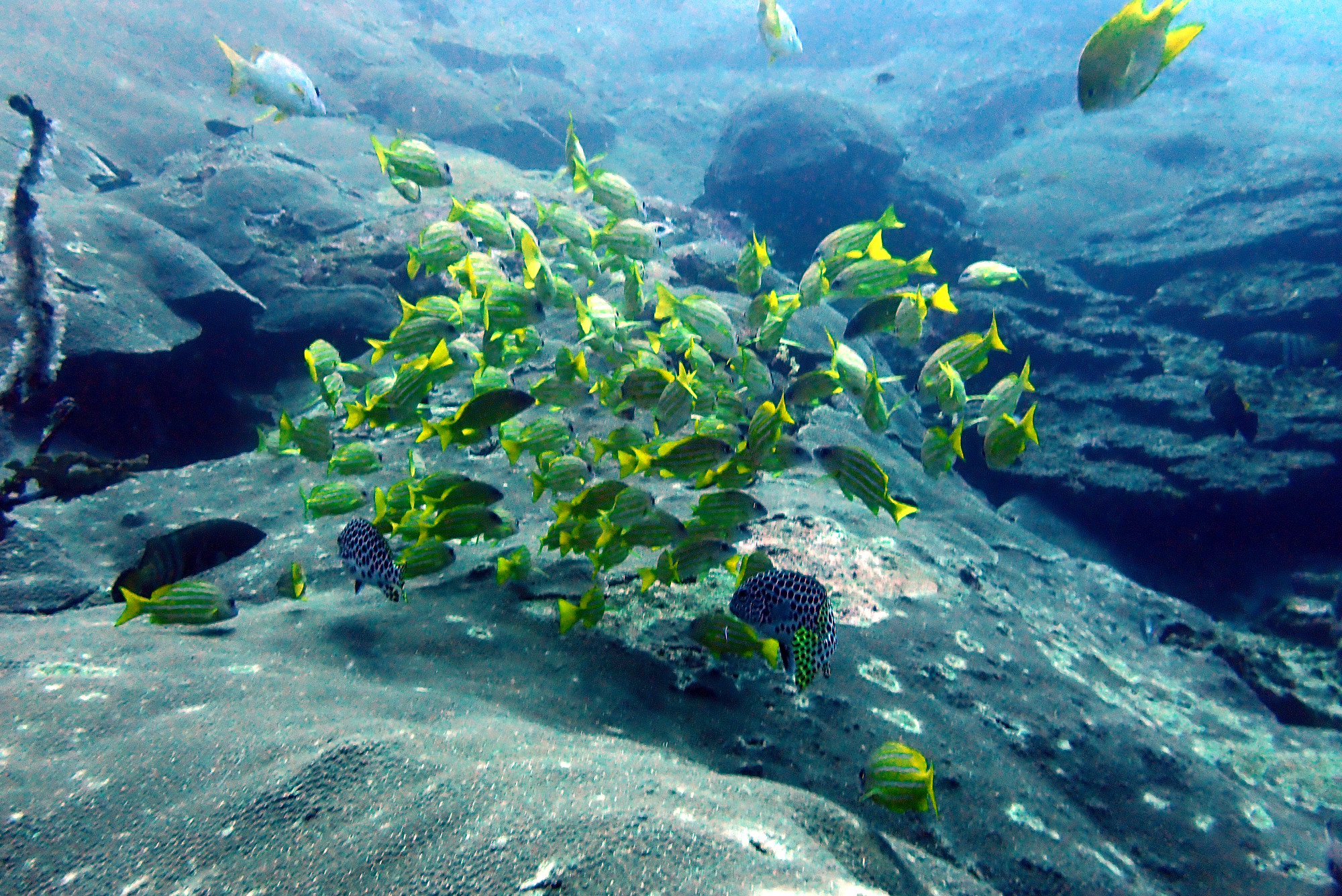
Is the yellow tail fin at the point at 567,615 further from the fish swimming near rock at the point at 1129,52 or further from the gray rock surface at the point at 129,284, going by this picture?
the gray rock surface at the point at 129,284

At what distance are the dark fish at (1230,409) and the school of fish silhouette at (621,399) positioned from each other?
19.2 ft

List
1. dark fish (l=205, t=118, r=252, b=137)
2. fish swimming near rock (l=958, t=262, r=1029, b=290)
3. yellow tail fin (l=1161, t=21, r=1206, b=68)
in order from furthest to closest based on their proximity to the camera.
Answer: dark fish (l=205, t=118, r=252, b=137)
fish swimming near rock (l=958, t=262, r=1029, b=290)
yellow tail fin (l=1161, t=21, r=1206, b=68)

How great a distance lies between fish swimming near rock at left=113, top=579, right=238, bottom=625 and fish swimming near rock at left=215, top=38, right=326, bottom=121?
5247mm

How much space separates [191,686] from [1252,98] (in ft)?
117

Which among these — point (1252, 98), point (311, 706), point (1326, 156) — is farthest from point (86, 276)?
point (1252, 98)

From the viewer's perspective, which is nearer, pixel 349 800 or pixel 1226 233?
pixel 349 800

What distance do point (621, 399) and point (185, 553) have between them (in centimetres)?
295

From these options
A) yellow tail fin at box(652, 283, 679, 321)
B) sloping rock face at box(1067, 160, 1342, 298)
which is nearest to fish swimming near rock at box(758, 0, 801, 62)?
yellow tail fin at box(652, 283, 679, 321)

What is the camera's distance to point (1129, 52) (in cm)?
281

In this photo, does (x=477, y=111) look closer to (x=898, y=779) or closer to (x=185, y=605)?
(x=185, y=605)

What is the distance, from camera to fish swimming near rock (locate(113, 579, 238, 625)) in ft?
9.35

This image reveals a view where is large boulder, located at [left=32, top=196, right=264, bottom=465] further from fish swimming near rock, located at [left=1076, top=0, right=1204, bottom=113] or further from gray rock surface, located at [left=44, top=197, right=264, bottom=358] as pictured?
fish swimming near rock, located at [left=1076, top=0, right=1204, bottom=113]

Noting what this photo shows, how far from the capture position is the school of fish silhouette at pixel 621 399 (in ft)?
10.1

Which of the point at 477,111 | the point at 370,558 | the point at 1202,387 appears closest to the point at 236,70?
the point at 370,558
